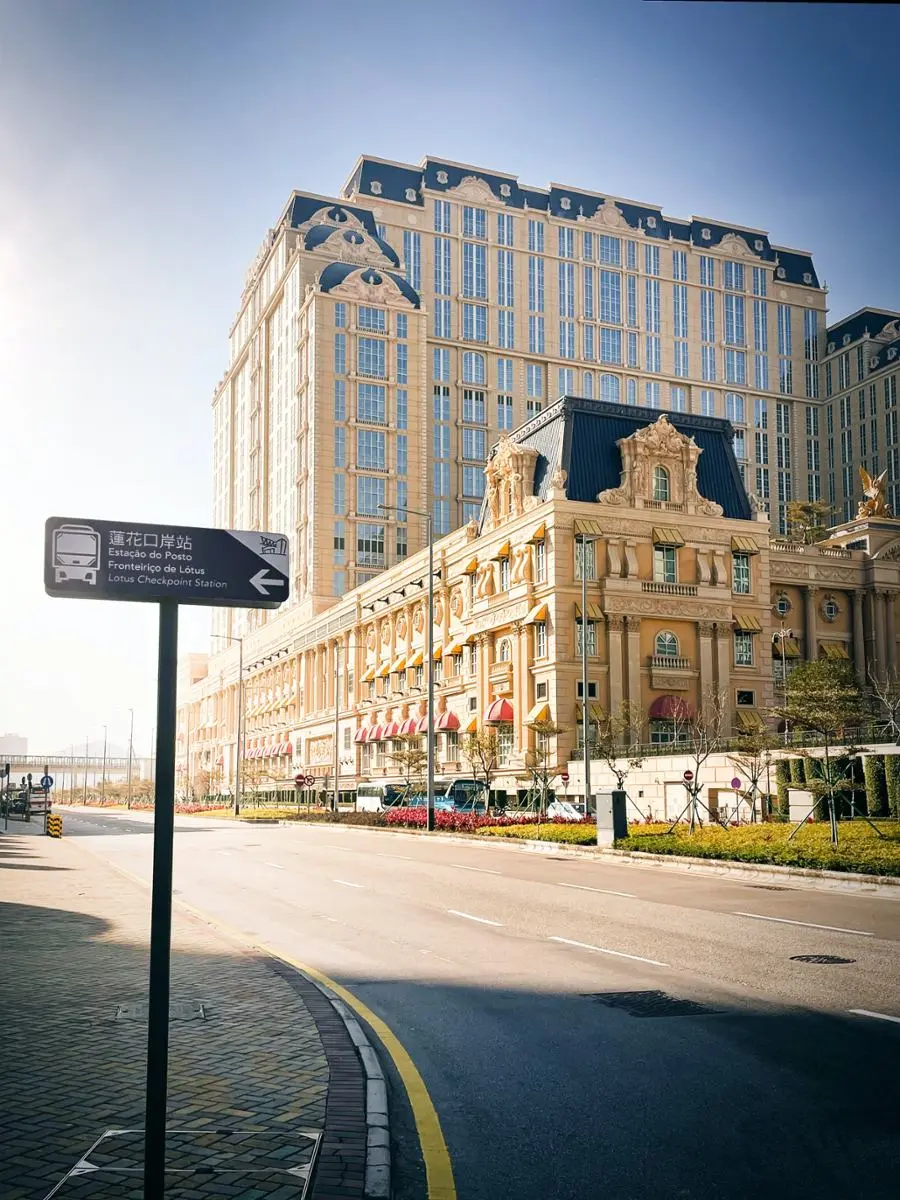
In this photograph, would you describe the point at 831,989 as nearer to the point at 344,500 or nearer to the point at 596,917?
the point at 596,917

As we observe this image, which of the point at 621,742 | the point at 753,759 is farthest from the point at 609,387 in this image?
the point at 753,759

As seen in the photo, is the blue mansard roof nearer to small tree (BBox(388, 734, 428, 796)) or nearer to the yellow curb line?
small tree (BBox(388, 734, 428, 796))

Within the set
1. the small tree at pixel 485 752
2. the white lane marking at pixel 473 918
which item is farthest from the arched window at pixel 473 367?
the white lane marking at pixel 473 918

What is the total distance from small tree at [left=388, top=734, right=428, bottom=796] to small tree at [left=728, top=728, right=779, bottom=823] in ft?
79.9

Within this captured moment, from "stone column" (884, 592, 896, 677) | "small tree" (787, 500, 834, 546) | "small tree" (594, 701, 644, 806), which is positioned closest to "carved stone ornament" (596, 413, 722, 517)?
"small tree" (594, 701, 644, 806)

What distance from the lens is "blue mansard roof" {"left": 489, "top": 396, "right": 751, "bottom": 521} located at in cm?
6003

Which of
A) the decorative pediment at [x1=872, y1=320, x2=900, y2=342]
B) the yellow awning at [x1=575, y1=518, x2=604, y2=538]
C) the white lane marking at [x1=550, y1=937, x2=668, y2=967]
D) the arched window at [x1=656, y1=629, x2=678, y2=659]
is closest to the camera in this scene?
the white lane marking at [x1=550, y1=937, x2=668, y2=967]

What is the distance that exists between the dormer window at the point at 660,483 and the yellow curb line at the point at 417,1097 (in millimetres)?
49322

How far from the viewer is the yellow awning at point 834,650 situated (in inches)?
2682

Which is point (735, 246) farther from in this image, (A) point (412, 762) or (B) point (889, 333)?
(A) point (412, 762)

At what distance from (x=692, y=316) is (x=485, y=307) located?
2630 centimetres

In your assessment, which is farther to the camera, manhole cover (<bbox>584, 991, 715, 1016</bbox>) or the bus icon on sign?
manhole cover (<bbox>584, 991, 715, 1016</bbox>)

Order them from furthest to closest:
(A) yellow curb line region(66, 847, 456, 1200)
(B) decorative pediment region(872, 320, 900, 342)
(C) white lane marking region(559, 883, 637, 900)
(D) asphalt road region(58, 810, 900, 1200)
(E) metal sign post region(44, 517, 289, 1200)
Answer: (B) decorative pediment region(872, 320, 900, 342), (C) white lane marking region(559, 883, 637, 900), (D) asphalt road region(58, 810, 900, 1200), (A) yellow curb line region(66, 847, 456, 1200), (E) metal sign post region(44, 517, 289, 1200)

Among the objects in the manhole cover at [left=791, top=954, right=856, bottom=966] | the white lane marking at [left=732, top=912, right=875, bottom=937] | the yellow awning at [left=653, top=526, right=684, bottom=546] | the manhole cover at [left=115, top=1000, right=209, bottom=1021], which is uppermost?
Result: the yellow awning at [left=653, top=526, right=684, bottom=546]
